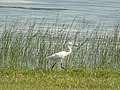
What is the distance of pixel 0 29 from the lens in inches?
833

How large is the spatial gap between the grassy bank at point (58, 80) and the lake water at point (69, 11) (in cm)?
1047

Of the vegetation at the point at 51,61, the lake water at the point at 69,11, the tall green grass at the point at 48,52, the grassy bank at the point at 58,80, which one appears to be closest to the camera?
the grassy bank at the point at 58,80

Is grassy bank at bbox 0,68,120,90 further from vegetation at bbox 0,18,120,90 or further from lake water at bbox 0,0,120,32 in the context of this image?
lake water at bbox 0,0,120,32

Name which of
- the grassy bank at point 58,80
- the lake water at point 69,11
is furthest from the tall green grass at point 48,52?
the lake water at point 69,11

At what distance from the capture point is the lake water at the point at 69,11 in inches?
1069

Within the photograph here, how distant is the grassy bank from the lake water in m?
10.5

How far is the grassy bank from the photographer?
11.1m

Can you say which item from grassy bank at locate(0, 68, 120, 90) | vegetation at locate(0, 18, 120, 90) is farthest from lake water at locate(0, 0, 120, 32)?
grassy bank at locate(0, 68, 120, 90)

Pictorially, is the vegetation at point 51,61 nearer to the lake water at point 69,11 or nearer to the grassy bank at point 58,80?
the grassy bank at point 58,80

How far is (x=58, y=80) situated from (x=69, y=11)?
64.6 feet

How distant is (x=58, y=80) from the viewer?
11.7 m

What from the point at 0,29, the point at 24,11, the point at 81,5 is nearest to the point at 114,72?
the point at 0,29

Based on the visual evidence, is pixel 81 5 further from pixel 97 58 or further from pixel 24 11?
pixel 97 58

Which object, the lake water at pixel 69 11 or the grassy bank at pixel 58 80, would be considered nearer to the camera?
the grassy bank at pixel 58 80
